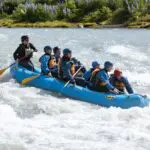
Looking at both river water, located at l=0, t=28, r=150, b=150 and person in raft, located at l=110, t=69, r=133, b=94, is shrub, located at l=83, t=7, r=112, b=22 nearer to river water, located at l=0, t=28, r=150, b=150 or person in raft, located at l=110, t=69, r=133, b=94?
river water, located at l=0, t=28, r=150, b=150

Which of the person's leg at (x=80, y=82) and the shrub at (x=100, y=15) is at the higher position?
the person's leg at (x=80, y=82)

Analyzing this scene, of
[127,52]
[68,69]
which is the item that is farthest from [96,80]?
[127,52]

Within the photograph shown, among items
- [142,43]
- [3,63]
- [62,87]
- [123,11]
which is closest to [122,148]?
[62,87]

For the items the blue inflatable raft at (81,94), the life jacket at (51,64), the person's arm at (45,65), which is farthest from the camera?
the life jacket at (51,64)

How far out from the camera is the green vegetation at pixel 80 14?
74375 millimetres

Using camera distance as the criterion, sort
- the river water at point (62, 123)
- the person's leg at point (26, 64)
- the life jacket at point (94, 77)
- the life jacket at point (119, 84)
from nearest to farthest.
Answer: the river water at point (62, 123), the life jacket at point (119, 84), the life jacket at point (94, 77), the person's leg at point (26, 64)

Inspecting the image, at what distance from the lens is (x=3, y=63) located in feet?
76.1

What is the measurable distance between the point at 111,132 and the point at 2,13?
79.6 meters

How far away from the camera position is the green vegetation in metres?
74.4

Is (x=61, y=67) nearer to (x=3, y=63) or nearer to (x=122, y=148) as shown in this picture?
(x=122, y=148)

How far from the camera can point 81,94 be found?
14.5m

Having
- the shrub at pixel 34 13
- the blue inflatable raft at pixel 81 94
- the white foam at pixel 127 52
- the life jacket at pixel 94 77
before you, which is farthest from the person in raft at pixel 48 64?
Answer: the shrub at pixel 34 13

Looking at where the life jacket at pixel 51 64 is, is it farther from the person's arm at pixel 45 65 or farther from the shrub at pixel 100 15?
the shrub at pixel 100 15

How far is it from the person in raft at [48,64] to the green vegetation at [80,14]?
178 ft
